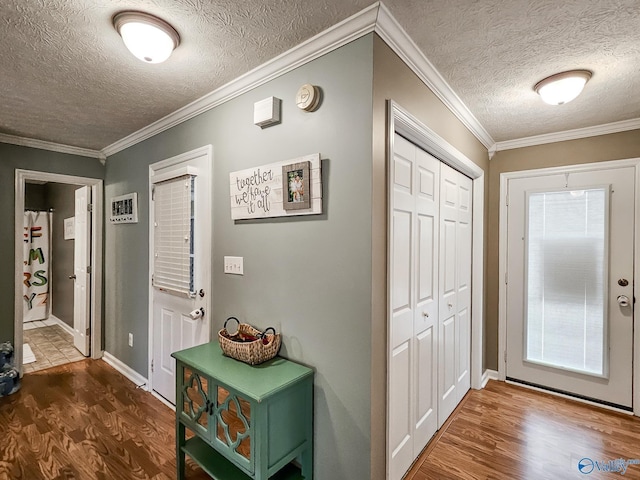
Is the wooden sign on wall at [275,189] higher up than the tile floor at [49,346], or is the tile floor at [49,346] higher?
the wooden sign on wall at [275,189]

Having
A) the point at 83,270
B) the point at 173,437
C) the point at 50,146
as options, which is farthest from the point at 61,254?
the point at 173,437

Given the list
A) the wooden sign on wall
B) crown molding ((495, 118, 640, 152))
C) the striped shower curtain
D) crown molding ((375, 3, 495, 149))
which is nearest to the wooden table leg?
the wooden sign on wall

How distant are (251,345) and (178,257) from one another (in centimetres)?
117

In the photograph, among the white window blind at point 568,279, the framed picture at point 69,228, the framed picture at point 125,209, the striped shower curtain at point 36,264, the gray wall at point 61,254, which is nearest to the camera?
the white window blind at point 568,279

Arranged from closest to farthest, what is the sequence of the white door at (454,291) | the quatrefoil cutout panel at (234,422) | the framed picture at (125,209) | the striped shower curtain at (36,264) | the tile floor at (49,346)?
the quatrefoil cutout panel at (234,422), the white door at (454,291), the framed picture at (125,209), the tile floor at (49,346), the striped shower curtain at (36,264)

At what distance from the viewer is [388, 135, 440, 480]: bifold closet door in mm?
1667

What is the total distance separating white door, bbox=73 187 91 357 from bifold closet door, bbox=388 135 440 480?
11.5 ft

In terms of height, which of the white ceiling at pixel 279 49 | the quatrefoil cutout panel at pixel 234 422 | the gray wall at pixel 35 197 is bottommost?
the quatrefoil cutout panel at pixel 234 422

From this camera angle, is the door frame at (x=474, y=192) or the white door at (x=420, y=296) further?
the white door at (x=420, y=296)

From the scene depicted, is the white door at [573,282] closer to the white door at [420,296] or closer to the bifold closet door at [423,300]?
the bifold closet door at [423,300]

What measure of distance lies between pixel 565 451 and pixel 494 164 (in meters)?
2.40

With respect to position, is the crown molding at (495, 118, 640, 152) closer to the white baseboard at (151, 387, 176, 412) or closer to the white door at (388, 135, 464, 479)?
the white door at (388, 135, 464, 479)

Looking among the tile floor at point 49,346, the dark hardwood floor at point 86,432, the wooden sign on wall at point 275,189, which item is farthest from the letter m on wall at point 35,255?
the wooden sign on wall at point 275,189

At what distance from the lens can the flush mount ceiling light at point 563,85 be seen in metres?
1.82
